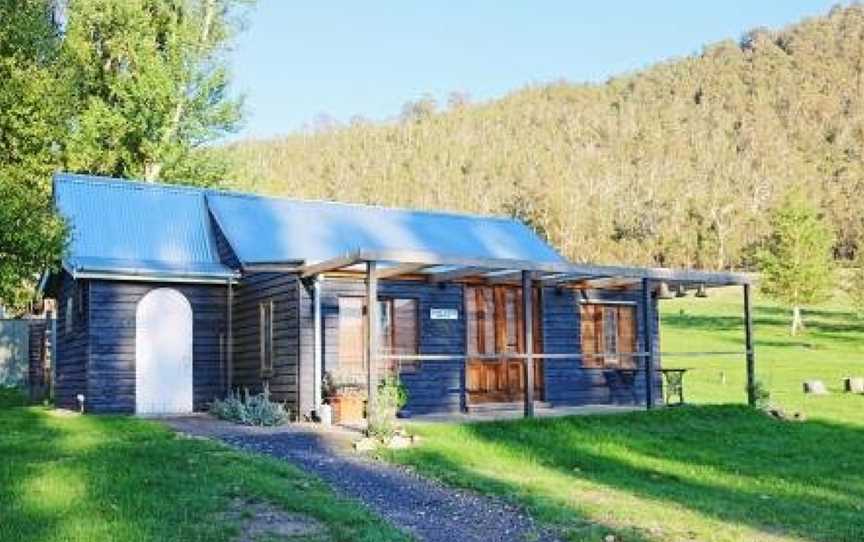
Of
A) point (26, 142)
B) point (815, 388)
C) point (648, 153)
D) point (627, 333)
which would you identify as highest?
point (648, 153)

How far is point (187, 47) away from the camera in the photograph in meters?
33.0

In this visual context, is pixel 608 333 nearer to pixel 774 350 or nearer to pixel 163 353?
pixel 163 353

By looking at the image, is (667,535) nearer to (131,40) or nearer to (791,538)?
(791,538)

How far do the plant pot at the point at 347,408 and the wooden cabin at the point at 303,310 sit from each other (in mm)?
479

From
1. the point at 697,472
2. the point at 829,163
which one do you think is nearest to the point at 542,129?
the point at 829,163

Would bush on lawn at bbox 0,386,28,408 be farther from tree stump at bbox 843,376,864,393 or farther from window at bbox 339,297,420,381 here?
tree stump at bbox 843,376,864,393

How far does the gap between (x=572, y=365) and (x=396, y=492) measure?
11.7 meters

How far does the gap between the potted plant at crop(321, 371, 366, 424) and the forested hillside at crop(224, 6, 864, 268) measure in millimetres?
38250

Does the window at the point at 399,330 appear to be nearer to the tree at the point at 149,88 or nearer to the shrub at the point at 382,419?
the shrub at the point at 382,419

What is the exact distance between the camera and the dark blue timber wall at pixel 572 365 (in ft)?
70.8

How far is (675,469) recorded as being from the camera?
45.9 ft

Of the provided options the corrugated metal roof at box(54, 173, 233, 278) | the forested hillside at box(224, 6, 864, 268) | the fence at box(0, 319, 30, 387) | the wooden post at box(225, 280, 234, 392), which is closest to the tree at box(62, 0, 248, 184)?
the fence at box(0, 319, 30, 387)

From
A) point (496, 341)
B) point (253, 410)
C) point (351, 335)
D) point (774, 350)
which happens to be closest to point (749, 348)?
point (496, 341)

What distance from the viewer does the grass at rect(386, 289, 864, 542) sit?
9891mm
